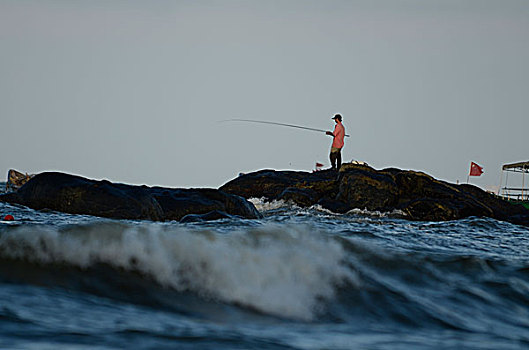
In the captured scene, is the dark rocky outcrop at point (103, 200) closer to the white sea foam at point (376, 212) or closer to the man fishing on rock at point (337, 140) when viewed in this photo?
the white sea foam at point (376, 212)

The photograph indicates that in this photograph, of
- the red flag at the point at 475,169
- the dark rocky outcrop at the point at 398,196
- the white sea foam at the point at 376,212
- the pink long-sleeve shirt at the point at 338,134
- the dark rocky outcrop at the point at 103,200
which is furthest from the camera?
the red flag at the point at 475,169

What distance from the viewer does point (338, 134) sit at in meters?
21.1

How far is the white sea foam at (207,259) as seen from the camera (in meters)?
3.22

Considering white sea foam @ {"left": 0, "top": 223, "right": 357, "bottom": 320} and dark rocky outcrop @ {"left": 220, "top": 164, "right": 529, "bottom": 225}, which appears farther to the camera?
dark rocky outcrop @ {"left": 220, "top": 164, "right": 529, "bottom": 225}

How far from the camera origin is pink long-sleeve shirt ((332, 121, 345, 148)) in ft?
69.0

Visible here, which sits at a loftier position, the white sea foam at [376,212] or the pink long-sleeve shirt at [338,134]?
the pink long-sleeve shirt at [338,134]

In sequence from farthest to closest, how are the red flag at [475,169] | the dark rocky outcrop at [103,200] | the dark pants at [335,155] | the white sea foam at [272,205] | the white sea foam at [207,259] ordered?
the red flag at [475,169], the dark pants at [335,155], the white sea foam at [272,205], the dark rocky outcrop at [103,200], the white sea foam at [207,259]

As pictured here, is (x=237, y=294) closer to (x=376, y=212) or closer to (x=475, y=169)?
(x=376, y=212)

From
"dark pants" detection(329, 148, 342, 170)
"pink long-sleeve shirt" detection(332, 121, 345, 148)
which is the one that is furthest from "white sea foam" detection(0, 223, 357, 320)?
"dark pants" detection(329, 148, 342, 170)

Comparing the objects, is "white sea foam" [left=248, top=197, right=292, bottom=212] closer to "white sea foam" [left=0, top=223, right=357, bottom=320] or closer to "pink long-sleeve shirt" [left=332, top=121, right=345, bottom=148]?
"pink long-sleeve shirt" [left=332, top=121, right=345, bottom=148]

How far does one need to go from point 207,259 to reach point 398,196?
14478 mm

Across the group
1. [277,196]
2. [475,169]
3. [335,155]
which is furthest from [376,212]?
[475,169]

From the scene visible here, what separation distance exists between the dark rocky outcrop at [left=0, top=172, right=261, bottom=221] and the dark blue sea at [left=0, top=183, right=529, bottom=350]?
5.16 metres

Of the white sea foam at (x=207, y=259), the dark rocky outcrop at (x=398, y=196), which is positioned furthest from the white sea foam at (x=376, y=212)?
the white sea foam at (x=207, y=259)
